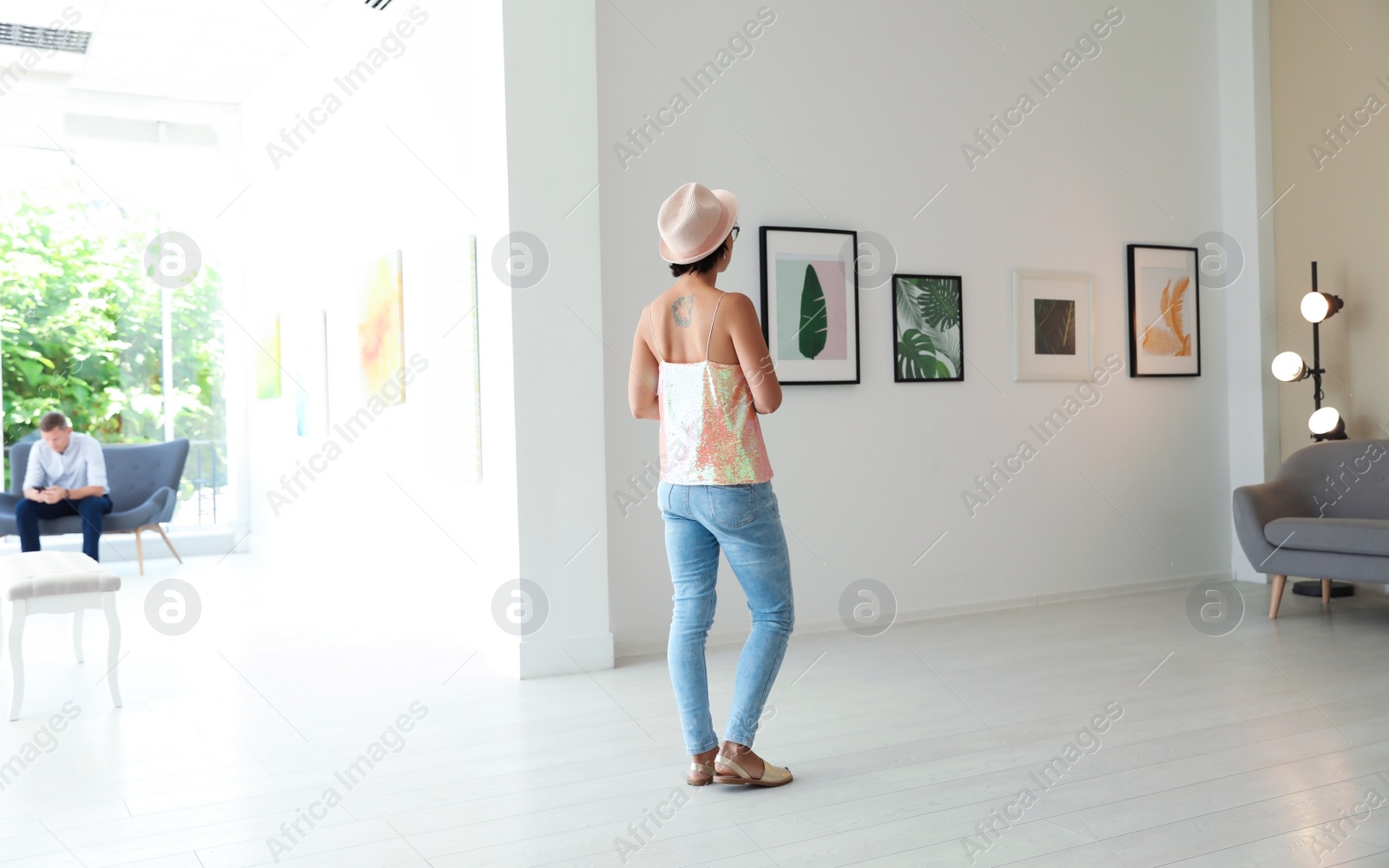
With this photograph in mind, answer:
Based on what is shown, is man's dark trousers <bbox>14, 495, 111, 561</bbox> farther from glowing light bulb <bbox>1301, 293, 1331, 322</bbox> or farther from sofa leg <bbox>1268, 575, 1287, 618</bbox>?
glowing light bulb <bbox>1301, 293, 1331, 322</bbox>

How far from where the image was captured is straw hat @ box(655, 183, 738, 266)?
2973 mm

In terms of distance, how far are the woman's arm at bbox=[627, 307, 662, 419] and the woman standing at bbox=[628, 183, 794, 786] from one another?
0.15 feet

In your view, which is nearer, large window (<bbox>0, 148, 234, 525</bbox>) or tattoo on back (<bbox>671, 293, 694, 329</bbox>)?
tattoo on back (<bbox>671, 293, 694, 329</bbox>)

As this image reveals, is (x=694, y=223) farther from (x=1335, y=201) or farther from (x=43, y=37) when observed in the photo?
(x=43, y=37)

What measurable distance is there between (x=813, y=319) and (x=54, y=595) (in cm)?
340

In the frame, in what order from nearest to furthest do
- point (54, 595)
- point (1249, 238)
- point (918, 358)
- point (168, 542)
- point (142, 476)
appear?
point (54, 595) → point (918, 358) → point (1249, 238) → point (168, 542) → point (142, 476)

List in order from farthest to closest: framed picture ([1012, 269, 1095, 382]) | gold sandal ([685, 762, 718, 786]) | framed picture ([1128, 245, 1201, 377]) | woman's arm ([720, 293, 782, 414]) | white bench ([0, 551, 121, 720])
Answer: framed picture ([1128, 245, 1201, 377])
framed picture ([1012, 269, 1095, 382])
white bench ([0, 551, 121, 720])
gold sandal ([685, 762, 718, 786])
woman's arm ([720, 293, 782, 414])

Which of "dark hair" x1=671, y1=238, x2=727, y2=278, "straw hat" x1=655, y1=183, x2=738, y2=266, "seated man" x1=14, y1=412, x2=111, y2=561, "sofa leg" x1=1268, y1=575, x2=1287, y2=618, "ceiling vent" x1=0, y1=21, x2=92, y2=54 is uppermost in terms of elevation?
"ceiling vent" x1=0, y1=21, x2=92, y2=54

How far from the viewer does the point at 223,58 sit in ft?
27.6

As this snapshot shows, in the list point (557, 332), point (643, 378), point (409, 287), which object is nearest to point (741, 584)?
point (643, 378)

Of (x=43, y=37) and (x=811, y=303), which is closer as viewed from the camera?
(x=811, y=303)

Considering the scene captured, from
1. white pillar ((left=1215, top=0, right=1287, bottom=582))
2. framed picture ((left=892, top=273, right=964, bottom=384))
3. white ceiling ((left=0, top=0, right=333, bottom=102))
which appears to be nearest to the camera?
framed picture ((left=892, top=273, right=964, bottom=384))

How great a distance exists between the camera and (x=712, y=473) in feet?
9.64

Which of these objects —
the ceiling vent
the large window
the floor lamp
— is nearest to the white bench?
the ceiling vent
